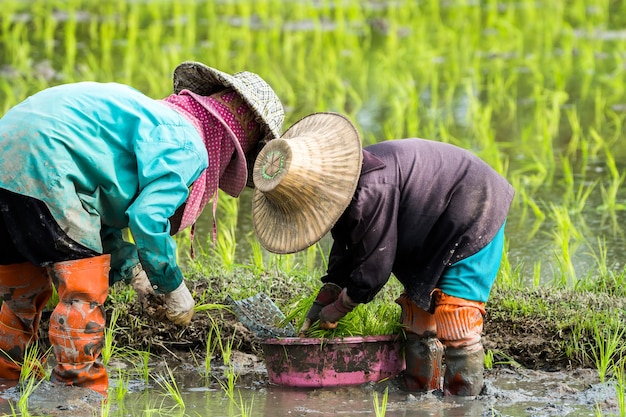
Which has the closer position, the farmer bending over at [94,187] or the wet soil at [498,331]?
the farmer bending over at [94,187]

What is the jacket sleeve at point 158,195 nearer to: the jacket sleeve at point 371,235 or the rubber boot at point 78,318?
the rubber boot at point 78,318

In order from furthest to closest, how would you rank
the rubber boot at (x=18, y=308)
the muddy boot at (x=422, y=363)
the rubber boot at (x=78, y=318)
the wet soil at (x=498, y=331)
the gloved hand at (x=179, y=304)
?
the wet soil at (x=498, y=331) < the muddy boot at (x=422, y=363) < the rubber boot at (x=18, y=308) < the gloved hand at (x=179, y=304) < the rubber boot at (x=78, y=318)

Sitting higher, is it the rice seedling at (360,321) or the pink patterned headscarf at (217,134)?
the pink patterned headscarf at (217,134)

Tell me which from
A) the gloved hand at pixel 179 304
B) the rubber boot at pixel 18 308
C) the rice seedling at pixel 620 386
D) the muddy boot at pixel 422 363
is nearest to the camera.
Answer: the rice seedling at pixel 620 386

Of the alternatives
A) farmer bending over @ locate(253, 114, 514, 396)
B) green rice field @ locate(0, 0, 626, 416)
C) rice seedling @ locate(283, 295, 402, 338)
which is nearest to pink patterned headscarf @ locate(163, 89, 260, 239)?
farmer bending over @ locate(253, 114, 514, 396)

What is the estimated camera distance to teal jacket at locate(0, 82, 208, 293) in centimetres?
330

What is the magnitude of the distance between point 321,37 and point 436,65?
4.32ft

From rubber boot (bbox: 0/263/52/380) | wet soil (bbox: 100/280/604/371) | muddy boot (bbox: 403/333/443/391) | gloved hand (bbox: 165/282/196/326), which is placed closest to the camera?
gloved hand (bbox: 165/282/196/326)

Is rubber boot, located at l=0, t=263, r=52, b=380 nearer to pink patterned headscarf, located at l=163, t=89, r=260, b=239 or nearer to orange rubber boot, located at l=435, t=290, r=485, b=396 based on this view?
pink patterned headscarf, located at l=163, t=89, r=260, b=239

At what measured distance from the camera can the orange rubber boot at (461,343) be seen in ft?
11.8

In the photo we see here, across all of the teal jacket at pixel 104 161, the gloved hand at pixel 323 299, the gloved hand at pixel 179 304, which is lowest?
the gloved hand at pixel 323 299

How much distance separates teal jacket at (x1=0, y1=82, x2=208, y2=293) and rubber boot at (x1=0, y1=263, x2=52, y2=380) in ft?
1.27

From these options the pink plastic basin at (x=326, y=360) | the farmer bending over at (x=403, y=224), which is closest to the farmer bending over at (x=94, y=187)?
the farmer bending over at (x=403, y=224)

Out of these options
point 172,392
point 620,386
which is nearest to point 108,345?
point 172,392
